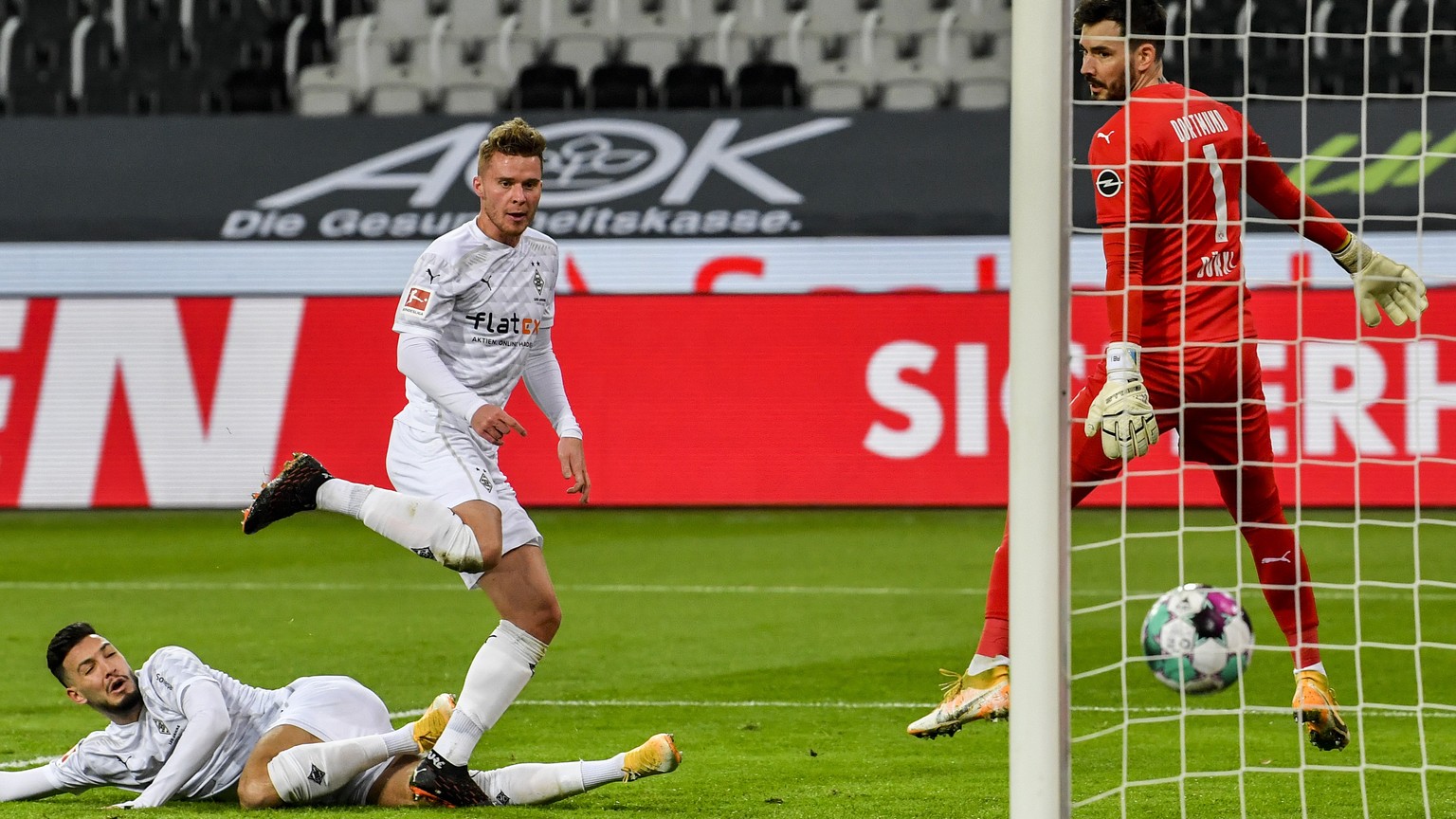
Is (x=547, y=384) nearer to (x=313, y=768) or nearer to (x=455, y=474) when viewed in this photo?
(x=455, y=474)

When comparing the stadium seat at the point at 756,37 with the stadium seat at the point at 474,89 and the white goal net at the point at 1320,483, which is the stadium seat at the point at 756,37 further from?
the white goal net at the point at 1320,483

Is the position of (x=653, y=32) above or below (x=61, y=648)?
above

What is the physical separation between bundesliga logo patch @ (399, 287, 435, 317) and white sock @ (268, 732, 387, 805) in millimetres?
1156

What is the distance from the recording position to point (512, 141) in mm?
4684

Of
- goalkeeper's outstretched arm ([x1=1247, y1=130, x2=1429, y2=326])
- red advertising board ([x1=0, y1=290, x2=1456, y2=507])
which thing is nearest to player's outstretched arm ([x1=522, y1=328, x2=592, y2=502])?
goalkeeper's outstretched arm ([x1=1247, y1=130, x2=1429, y2=326])

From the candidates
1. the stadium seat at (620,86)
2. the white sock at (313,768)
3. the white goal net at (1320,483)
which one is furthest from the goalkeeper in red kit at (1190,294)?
the stadium seat at (620,86)

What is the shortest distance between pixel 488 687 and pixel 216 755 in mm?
802

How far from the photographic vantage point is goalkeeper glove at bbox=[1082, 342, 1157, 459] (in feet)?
14.2

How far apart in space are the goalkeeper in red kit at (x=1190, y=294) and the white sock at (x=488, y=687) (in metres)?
1.05

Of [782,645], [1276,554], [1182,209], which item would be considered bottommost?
[782,645]

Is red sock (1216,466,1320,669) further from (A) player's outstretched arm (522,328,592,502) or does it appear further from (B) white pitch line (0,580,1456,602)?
(B) white pitch line (0,580,1456,602)

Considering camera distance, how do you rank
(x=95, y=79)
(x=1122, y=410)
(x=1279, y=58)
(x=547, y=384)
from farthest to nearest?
(x=95, y=79) → (x=1279, y=58) → (x=547, y=384) → (x=1122, y=410)

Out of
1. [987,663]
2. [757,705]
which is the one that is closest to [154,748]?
[987,663]

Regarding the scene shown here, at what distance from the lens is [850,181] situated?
572 inches
